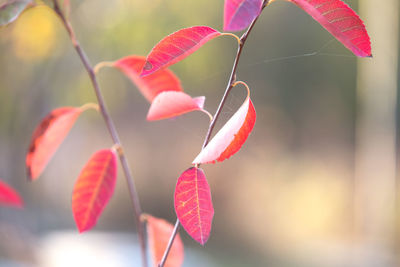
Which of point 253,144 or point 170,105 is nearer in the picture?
point 170,105

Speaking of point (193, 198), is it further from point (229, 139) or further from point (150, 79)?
point (150, 79)

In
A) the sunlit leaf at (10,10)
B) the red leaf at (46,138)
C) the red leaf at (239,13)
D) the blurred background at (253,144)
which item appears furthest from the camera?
the blurred background at (253,144)

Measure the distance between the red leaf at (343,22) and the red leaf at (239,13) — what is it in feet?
0.19

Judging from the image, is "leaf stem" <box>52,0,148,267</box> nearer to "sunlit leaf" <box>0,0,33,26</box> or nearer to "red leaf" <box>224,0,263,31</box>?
"sunlit leaf" <box>0,0,33,26</box>

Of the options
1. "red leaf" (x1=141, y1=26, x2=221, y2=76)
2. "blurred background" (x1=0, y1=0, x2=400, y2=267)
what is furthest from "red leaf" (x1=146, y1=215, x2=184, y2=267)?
"blurred background" (x1=0, y1=0, x2=400, y2=267)

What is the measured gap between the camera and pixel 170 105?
34 centimetres

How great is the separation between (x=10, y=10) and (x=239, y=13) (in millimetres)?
201

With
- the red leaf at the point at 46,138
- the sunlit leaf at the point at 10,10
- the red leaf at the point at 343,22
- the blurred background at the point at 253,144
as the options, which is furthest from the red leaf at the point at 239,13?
the blurred background at the point at 253,144

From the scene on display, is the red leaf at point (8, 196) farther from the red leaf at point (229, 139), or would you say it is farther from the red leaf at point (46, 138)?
the red leaf at point (229, 139)

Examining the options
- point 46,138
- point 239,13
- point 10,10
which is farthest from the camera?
point 46,138

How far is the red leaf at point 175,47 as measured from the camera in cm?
28

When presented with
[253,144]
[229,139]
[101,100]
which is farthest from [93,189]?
[253,144]

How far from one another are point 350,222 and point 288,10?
2.12 m

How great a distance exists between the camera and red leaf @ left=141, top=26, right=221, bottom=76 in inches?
10.9
